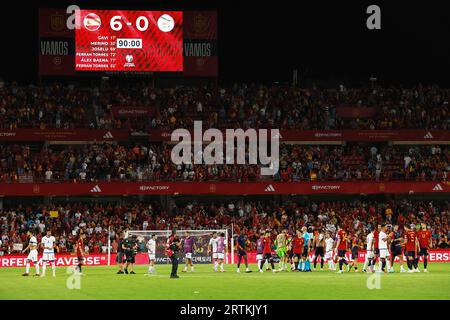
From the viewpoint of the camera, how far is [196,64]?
60969 millimetres

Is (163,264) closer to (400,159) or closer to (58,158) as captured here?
(58,158)

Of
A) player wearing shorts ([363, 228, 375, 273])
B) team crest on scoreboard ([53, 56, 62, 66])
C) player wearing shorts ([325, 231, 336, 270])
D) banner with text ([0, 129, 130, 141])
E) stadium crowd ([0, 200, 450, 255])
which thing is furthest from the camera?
team crest on scoreboard ([53, 56, 62, 66])

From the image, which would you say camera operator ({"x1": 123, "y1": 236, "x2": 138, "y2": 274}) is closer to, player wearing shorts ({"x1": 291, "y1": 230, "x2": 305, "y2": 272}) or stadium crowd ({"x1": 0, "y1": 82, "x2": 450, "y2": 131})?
player wearing shorts ({"x1": 291, "y1": 230, "x2": 305, "y2": 272})

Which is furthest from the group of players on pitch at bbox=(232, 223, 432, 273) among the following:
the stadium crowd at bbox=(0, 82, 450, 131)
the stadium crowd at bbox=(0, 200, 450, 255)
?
the stadium crowd at bbox=(0, 82, 450, 131)

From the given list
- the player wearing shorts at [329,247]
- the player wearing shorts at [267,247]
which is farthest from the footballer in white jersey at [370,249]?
the player wearing shorts at [267,247]

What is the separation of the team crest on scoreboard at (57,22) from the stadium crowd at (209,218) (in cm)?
1249

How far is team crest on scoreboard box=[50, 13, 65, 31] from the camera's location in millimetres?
58875

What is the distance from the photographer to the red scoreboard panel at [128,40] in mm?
58312

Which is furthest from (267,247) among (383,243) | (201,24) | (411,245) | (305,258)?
(201,24)

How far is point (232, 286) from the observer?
28.3m

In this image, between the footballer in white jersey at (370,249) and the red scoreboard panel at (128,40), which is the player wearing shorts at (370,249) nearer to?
the footballer in white jersey at (370,249)

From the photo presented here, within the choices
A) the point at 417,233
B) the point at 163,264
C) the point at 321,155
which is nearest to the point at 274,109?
the point at 321,155

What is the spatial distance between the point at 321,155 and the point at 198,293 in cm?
3483

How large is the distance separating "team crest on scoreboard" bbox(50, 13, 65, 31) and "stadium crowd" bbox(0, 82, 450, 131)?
4.39 m
